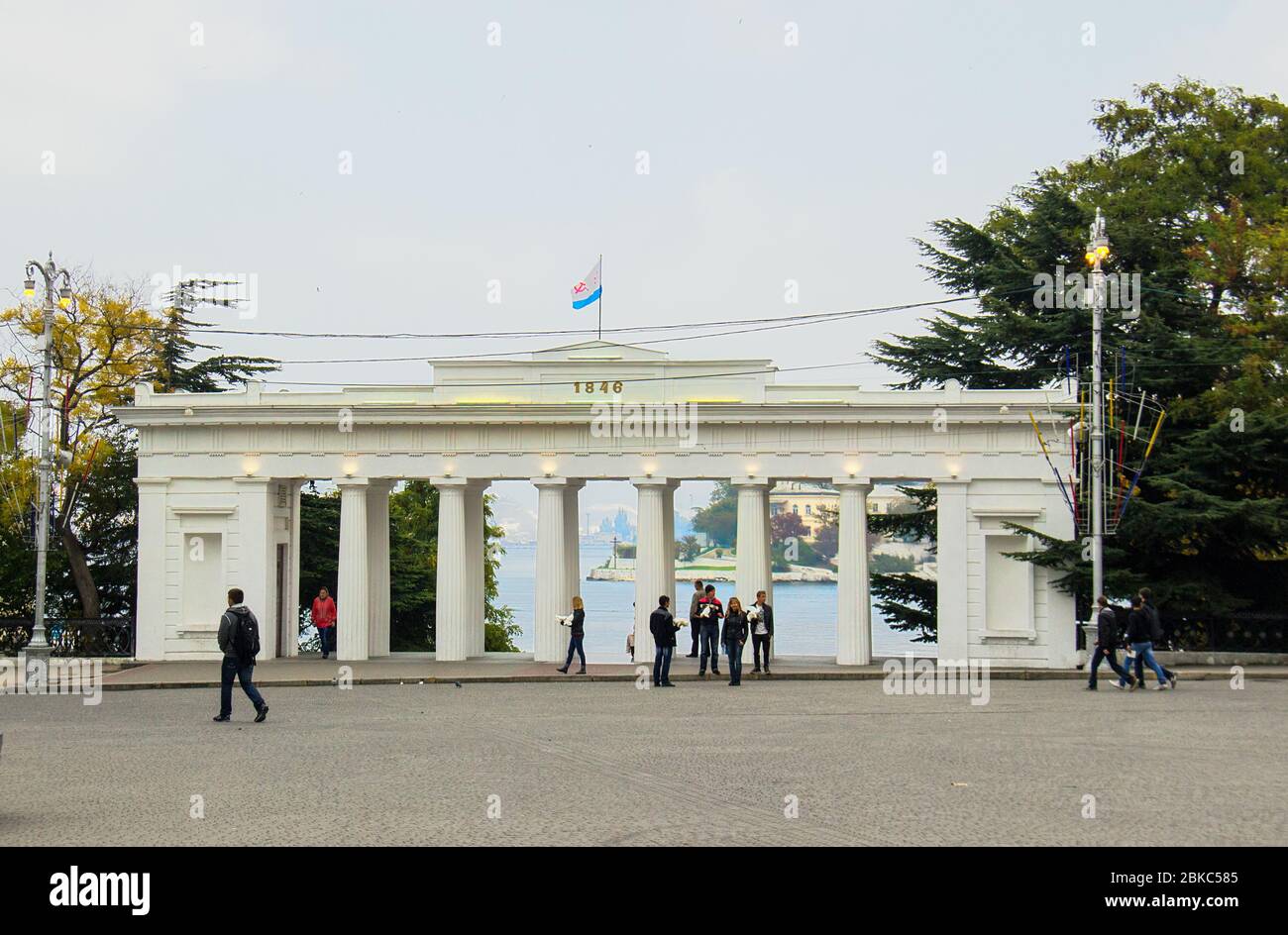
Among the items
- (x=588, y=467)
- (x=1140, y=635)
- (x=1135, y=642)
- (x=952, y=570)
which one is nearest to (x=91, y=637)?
(x=588, y=467)

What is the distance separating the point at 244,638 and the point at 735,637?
1172 cm

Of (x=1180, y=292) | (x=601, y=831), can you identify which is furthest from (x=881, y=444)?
(x=601, y=831)

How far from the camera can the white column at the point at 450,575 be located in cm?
3847

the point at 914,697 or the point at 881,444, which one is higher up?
the point at 881,444

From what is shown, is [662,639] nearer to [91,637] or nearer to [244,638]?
[244,638]

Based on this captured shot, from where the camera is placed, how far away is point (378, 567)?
41312mm

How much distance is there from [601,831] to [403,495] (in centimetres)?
5853

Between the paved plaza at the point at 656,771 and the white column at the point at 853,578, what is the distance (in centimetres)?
977

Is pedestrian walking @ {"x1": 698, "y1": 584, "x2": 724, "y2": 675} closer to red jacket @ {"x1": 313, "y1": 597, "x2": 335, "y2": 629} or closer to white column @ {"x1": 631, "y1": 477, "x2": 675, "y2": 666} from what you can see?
white column @ {"x1": 631, "y1": 477, "x2": 675, "y2": 666}

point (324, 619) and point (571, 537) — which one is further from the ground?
point (571, 537)

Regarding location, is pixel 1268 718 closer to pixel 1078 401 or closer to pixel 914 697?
pixel 914 697

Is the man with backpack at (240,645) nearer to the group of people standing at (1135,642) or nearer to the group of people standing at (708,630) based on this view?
the group of people standing at (708,630)

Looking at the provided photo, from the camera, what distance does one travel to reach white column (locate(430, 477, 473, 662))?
38.5m

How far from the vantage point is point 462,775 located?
653 inches
